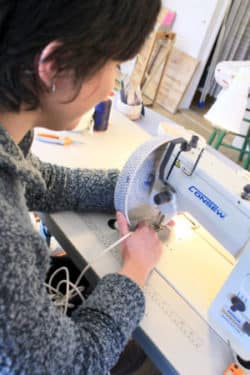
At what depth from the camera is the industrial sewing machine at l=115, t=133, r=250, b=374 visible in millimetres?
678

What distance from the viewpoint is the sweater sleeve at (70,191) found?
908 mm

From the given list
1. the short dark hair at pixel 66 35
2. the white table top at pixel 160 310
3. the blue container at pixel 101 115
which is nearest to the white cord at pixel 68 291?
the white table top at pixel 160 310

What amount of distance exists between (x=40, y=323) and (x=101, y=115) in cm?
90

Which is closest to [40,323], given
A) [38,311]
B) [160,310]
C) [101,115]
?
[38,311]

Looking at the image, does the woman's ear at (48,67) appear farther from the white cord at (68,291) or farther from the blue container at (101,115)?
the blue container at (101,115)

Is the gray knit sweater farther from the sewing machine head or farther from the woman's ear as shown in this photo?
the sewing machine head

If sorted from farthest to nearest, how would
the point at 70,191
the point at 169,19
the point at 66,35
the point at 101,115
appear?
1. the point at 169,19
2. the point at 101,115
3. the point at 70,191
4. the point at 66,35

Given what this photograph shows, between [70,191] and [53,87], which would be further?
[70,191]

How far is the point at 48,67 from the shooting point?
0.51 meters

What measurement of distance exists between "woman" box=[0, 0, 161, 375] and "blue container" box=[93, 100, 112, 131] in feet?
2.00

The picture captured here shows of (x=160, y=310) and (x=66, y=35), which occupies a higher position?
(x=66, y=35)

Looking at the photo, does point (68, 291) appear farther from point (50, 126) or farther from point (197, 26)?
point (197, 26)

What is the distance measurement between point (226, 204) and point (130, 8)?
41cm

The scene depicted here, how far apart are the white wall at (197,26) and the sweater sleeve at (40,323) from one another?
11.1 ft
